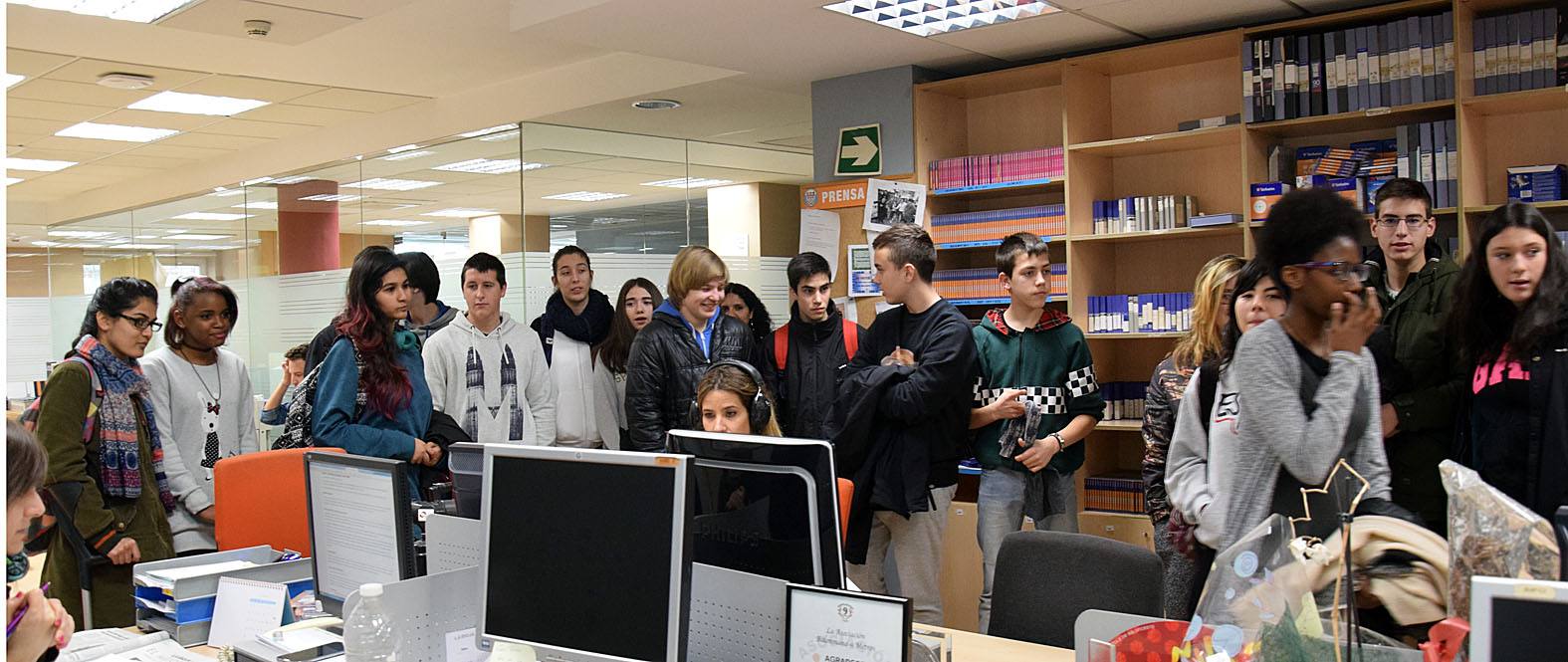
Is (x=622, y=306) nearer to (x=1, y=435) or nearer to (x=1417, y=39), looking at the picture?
(x=1417, y=39)

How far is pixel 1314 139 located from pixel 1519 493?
2.49 m

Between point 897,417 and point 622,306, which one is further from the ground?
point 622,306

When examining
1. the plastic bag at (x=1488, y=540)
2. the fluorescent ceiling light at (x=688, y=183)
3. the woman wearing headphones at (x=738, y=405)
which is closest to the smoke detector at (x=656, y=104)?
the fluorescent ceiling light at (x=688, y=183)

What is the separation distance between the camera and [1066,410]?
166 inches

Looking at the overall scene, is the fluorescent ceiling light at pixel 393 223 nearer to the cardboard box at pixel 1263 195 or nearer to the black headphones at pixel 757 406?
the black headphones at pixel 757 406

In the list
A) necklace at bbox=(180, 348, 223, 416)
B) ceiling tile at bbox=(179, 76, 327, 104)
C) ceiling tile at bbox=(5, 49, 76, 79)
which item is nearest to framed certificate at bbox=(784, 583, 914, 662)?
necklace at bbox=(180, 348, 223, 416)

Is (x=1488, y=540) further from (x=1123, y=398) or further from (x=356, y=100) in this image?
(x=356, y=100)

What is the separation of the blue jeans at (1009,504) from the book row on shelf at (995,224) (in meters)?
1.49

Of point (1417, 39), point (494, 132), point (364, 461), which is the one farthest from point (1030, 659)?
point (494, 132)

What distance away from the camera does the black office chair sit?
267 cm

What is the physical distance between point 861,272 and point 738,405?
2888 mm

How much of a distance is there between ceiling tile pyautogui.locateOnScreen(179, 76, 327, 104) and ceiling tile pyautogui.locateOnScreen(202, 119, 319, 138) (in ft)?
3.01

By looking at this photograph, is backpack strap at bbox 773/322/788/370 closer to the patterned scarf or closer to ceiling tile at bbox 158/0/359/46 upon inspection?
the patterned scarf

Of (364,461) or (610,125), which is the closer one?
(364,461)
